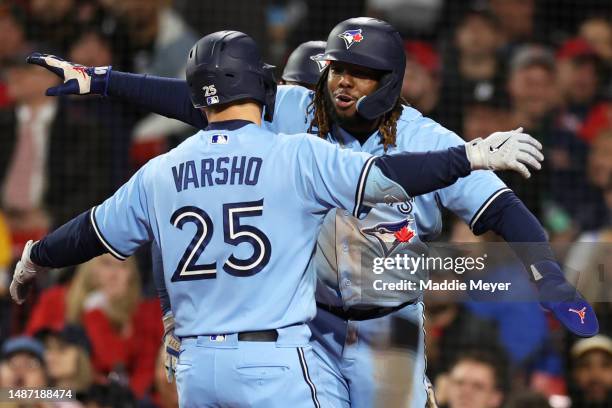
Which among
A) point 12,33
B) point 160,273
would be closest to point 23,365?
point 160,273

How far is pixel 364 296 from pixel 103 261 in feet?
7.39

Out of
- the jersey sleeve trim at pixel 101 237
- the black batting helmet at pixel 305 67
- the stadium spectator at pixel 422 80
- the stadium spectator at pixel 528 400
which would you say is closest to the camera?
the jersey sleeve trim at pixel 101 237

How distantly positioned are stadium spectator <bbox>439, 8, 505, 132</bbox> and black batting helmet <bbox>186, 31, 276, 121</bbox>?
3.08m

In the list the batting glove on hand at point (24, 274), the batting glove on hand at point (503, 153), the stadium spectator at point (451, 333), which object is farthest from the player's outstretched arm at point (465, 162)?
the stadium spectator at point (451, 333)

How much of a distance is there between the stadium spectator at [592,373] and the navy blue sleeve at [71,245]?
2586 millimetres

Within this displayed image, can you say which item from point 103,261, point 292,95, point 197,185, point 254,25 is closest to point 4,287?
point 103,261

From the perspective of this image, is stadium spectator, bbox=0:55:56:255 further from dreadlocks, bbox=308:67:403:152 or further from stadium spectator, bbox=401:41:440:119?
dreadlocks, bbox=308:67:403:152

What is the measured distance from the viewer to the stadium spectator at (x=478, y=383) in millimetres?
4746

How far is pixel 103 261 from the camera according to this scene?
5430 mm

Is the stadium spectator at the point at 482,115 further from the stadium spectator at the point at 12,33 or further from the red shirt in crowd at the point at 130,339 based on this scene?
the stadium spectator at the point at 12,33

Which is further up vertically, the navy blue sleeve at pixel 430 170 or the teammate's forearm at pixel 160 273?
the navy blue sleeve at pixel 430 170

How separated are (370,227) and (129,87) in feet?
2.82

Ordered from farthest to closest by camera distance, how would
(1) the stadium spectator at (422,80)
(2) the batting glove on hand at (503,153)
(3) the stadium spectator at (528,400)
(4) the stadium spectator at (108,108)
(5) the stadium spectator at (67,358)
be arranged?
1. (4) the stadium spectator at (108,108)
2. (1) the stadium spectator at (422,80)
3. (5) the stadium spectator at (67,358)
4. (3) the stadium spectator at (528,400)
5. (2) the batting glove on hand at (503,153)

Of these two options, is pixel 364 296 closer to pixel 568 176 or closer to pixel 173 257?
pixel 173 257
